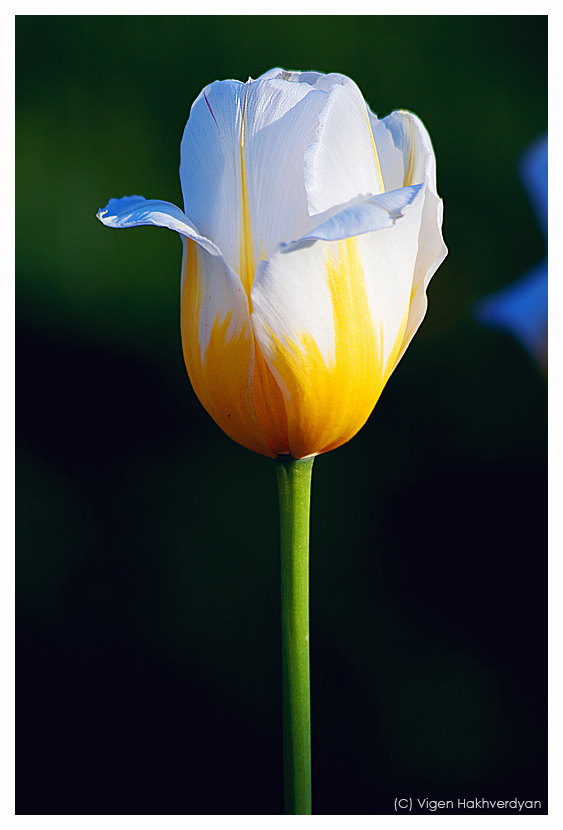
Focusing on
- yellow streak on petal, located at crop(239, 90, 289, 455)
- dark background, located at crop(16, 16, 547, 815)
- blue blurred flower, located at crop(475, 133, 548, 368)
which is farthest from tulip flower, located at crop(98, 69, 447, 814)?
dark background, located at crop(16, 16, 547, 815)

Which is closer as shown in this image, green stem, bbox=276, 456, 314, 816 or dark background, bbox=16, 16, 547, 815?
green stem, bbox=276, 456, 314, 816

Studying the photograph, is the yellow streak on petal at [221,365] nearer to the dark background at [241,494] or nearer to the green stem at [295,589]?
the green stem at [295,589]

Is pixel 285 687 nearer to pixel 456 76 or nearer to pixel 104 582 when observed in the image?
pixel 104 582

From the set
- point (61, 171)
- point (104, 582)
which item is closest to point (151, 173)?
point (61, 171)

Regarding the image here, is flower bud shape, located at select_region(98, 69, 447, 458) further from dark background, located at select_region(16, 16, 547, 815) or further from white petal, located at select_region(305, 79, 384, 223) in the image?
dark background, located at select_region(16, 16, 547, 815)

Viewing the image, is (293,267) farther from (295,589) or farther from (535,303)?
(535,303)

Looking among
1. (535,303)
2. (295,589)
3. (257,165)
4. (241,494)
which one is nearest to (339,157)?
(257,165)
